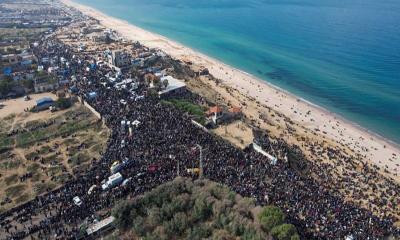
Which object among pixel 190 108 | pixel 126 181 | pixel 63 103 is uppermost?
pixel 190 108

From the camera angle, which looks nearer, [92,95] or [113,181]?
[113,181]

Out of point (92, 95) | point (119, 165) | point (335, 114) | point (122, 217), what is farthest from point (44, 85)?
point (335, 114)

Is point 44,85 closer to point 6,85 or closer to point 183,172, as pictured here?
point 6,85

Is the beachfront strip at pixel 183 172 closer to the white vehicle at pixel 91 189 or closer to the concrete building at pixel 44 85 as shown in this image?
the white vehicle at pixel 91 189

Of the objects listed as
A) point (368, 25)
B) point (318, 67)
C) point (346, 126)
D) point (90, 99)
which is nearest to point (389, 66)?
point (318, 67)

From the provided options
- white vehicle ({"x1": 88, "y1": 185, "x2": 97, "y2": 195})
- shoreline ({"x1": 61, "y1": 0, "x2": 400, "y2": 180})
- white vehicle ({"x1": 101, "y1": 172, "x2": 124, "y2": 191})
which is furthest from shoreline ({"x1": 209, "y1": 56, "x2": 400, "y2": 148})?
white vehicle ({"x1": 88, "y1": 185, "x2": 97, "y2": 195})

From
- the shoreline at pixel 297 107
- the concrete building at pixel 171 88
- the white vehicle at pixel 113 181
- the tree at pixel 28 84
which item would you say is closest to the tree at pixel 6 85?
the tree at pixel 28 84

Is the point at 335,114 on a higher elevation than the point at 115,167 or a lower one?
lower

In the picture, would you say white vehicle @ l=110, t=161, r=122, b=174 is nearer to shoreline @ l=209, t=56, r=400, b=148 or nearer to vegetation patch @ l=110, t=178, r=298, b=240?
vegetation patch @ l=110, t=178, r=298, b=240
